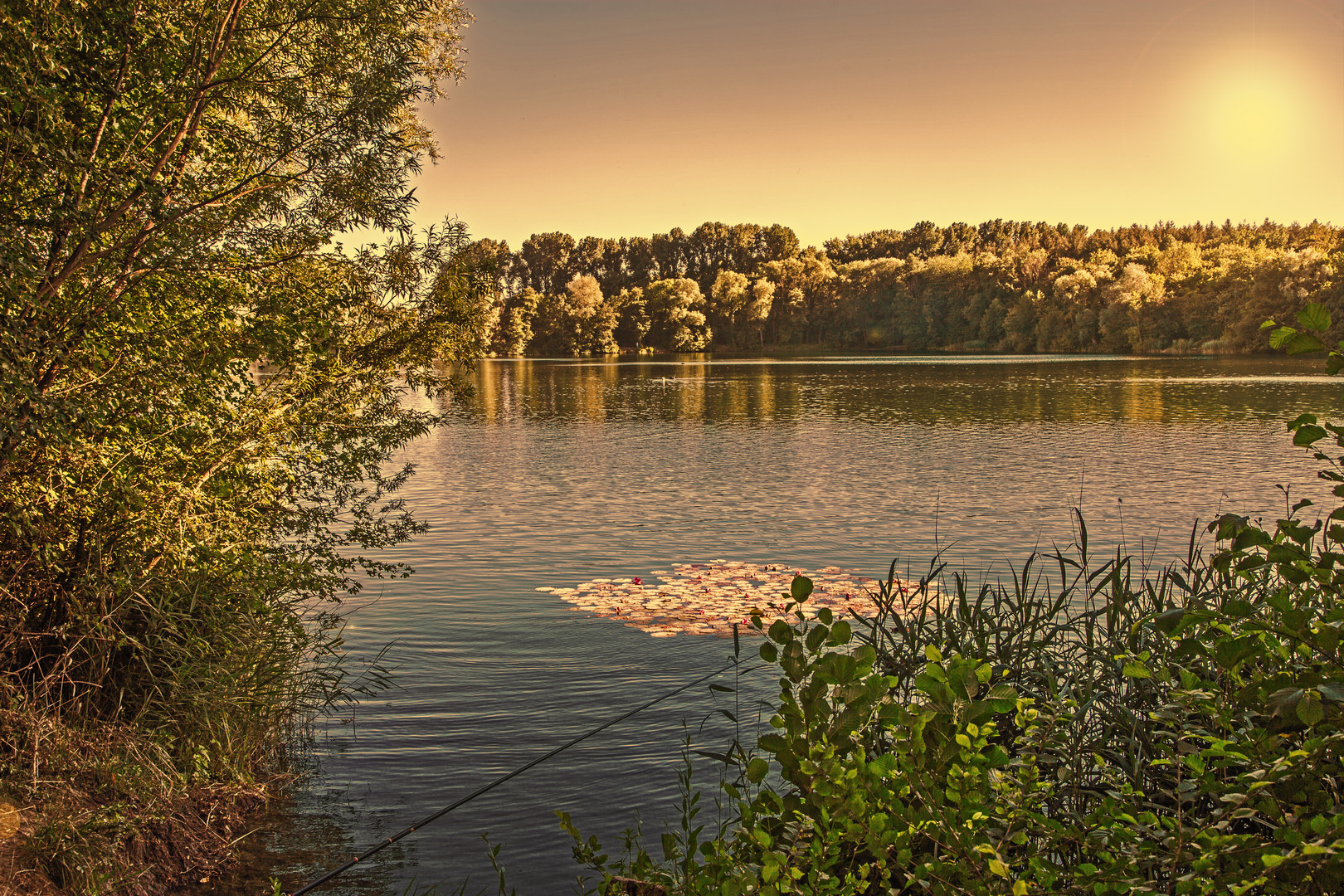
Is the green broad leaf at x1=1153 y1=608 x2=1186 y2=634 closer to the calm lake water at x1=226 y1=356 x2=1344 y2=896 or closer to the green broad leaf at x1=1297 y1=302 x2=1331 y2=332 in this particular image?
the green broad leaf at x1=1297 y1=302 x2=1331 y2=332

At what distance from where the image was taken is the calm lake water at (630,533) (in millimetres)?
7898

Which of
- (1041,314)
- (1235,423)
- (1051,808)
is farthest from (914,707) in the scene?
(1041,314)

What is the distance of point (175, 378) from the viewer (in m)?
7.50

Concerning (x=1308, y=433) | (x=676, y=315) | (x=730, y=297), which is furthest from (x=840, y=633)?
(x=730, y=297)

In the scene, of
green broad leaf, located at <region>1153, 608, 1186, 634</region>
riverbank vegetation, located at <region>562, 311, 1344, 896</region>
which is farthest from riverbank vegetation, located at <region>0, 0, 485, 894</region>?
green broad leaf, located at <region>1153, 608, 1186, 634</region>

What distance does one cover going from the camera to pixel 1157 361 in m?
83.2

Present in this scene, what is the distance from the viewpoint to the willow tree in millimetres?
6207

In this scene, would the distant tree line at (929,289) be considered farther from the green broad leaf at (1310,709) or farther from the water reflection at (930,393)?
the green broad leaf at (1310,709)

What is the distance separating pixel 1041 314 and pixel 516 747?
4582 inches

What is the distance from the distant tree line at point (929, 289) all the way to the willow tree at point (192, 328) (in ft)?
301

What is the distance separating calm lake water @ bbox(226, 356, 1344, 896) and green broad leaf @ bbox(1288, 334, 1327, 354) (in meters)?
5.64

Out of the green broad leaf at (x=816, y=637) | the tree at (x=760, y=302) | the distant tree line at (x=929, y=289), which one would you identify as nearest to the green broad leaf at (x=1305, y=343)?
the green broad leaf at (x=816, y=637)

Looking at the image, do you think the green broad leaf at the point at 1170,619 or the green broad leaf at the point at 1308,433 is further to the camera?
the green broad leaf at the point at 1308,433

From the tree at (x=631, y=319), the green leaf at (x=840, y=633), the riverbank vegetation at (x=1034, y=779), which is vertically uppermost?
the tree at (x=631, y=319)
